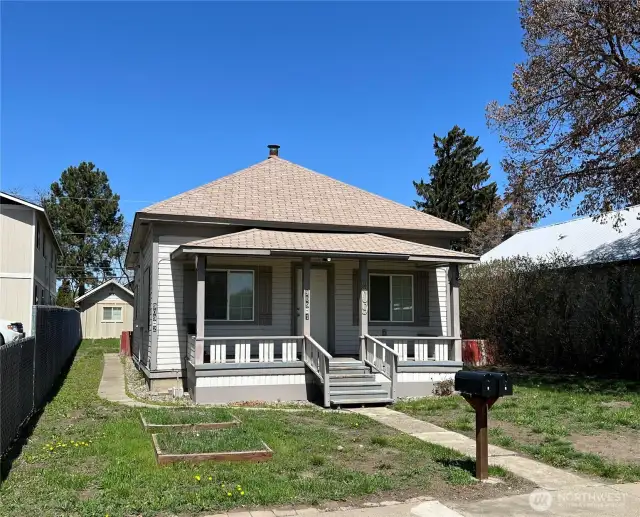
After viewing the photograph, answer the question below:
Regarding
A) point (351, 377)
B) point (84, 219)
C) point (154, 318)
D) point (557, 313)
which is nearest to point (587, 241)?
point (557, 313)

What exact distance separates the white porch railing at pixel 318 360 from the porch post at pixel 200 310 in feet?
7.81

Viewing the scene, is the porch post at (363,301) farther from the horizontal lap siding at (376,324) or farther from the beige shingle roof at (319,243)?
the horizontal lap siding at (376,324)

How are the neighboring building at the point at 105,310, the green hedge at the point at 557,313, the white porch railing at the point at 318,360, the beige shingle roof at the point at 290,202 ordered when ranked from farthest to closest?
the neighboring building at the point at 105,310, the green hedge at the point at 557,313, the beige shingle roof at the point at 290,202, the white porch railing at the point at 318,360

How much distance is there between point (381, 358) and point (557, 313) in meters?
8.27

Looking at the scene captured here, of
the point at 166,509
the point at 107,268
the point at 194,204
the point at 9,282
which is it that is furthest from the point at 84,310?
the point at 166,509

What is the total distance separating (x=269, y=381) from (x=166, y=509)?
320 inches

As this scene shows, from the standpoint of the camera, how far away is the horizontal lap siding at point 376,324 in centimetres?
1658

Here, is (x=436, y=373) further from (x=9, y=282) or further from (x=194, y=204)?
(x=9, y=282)

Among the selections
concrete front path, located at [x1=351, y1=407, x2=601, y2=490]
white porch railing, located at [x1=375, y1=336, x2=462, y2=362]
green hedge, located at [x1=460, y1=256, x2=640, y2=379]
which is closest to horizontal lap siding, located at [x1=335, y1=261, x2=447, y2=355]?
white porch railing, located at [x1=375, y1=336, x2=462, y2=362]

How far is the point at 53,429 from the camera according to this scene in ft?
31.7

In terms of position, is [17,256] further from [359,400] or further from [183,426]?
[183,426]

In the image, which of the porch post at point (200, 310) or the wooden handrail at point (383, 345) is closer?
the porch post at point (200, 310)

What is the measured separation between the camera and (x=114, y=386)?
638 inches
